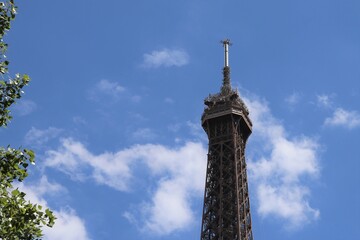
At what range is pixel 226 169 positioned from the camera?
93062 millimetres

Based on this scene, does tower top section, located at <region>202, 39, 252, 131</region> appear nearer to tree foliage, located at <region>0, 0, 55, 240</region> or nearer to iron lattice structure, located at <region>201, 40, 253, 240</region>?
iron lattice structure, located at <region>201, 40, 253, 240</region>

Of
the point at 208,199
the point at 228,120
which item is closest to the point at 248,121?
the point at 228,120

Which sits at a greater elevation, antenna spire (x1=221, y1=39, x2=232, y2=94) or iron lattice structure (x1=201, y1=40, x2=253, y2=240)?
antenna spire (x1=221, y1=39, x2=232, y2=94)

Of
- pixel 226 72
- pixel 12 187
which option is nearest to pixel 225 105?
pixel 226 72

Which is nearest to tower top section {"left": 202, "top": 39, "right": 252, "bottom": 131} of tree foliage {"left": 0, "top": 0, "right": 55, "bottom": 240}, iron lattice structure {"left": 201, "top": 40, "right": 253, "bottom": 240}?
iron lattice structure {"left": 201, "top": 40, "right": 253, "bottom": 240}

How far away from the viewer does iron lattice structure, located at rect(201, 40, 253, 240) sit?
87.8 metres

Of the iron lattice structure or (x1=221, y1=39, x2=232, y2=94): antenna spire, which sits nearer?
the iron lattice structure

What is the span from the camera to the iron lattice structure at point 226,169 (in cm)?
8781

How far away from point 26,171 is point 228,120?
75467 mm

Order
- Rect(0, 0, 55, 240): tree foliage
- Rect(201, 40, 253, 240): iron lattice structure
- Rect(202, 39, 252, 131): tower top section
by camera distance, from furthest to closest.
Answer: Rect(202, 39, 252, 131): tower top section < Rect(201, 40, 253, 240): iron lattice structure < Rect(0, 0, 55, 240): tree foliage

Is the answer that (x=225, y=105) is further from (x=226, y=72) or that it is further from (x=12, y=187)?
(x=12, y=187)

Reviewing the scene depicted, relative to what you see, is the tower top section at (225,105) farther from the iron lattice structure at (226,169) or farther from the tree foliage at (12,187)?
the tree foliage at (12,187)

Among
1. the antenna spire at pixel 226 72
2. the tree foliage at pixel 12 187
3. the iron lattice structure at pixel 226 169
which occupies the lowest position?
the tree foliage at pixel 12 187

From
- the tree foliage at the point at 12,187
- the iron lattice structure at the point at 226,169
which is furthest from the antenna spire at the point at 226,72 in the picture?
the tree foliage at the point at 12,187
